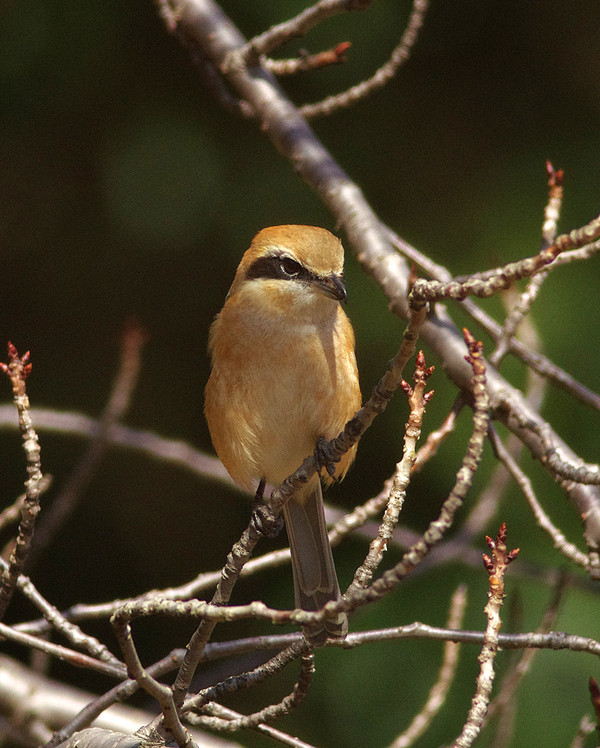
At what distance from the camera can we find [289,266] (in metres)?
2.84

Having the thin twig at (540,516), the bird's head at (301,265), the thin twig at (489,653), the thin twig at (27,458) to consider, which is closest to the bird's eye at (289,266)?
the bird's head at (301,265)

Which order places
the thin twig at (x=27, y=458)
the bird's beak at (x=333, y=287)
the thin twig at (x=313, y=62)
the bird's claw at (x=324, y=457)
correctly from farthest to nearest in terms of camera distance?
the thin twig at (x=313, y=62)
the bird's beak at (x=333, y=287)
the bird's claw at (x=324, y=457)
the thin twig at (x=27, y=458)

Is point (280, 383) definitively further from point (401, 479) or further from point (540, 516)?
point (401, 479)

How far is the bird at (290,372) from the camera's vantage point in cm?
271

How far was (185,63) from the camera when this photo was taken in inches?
177

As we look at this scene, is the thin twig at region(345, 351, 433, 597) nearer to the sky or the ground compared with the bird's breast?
nearer to the ground

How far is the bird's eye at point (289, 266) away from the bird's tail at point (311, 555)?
0.69 m

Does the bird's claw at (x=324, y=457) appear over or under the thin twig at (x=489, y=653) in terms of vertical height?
over

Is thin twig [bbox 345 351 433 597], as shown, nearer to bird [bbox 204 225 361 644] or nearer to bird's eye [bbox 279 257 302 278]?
bird [bbox 204 225 361 644]

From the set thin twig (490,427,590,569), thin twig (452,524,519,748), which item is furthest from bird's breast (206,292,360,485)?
thin twig (452,524,519,748)

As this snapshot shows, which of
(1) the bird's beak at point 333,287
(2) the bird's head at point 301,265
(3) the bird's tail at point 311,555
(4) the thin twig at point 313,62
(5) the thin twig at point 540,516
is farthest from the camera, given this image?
(4) the thin twig at point 313,62

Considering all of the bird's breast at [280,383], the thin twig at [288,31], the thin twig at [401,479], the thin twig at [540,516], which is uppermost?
the thin twig at [288,31]

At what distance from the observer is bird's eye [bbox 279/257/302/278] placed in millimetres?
2809

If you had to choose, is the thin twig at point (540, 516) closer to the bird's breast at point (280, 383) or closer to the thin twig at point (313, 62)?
the bird's breast at point (280, 383)
